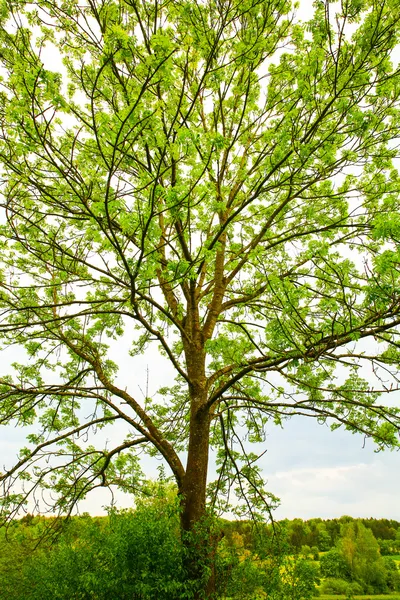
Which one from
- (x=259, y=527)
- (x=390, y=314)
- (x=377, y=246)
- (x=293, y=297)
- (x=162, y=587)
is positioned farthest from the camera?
(x=377, y=246)

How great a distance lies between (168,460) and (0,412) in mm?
3492

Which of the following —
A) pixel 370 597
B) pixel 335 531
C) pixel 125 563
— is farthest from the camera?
pixel 335 531

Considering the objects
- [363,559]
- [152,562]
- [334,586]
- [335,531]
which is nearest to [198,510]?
[152,562]

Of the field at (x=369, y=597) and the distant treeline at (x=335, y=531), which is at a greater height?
the distant treeline at (x=335, y=531)

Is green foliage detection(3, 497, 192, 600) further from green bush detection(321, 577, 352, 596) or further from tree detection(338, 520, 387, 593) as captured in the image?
green bush detection(321, 577, 352, 596)

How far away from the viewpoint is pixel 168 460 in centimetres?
727

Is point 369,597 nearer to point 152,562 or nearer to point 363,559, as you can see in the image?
point 363,559

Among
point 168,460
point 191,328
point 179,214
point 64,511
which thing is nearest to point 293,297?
point 179,214

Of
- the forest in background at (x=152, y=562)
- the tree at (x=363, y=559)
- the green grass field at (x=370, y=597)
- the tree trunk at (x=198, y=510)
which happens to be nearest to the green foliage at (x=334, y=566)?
the tree at (x=363, y=559)

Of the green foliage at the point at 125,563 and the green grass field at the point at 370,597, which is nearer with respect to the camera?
the green foliage at the point at 125,563

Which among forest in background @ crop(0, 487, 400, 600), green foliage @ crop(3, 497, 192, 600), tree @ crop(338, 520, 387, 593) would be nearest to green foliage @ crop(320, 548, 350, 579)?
tree @ crop(338, 520, 387, 593)

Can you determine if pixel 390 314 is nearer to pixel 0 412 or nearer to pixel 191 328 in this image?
pixel 191 328

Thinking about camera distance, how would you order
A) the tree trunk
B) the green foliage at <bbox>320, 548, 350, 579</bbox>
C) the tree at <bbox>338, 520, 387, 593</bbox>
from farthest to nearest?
1. the tree at <bbox>338, 520, 387, 593</bbox>
2. the green foliage at <bbox>320, 548, 350, 579</bbox>
3. the tree trunk

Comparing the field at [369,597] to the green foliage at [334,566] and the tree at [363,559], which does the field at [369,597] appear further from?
the green foliage at [334,566]
